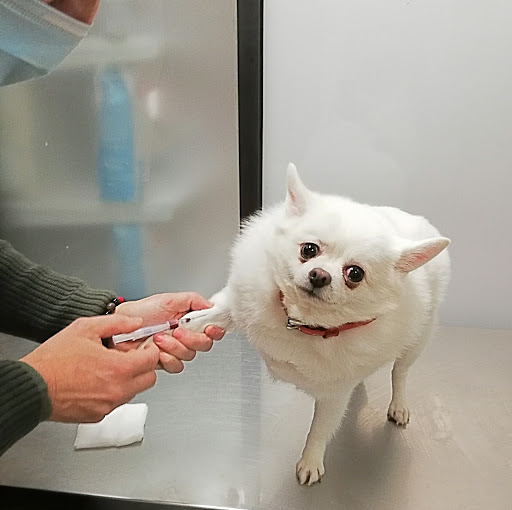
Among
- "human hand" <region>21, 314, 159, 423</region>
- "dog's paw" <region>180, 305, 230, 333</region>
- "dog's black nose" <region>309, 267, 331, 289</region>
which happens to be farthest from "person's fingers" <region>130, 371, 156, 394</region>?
"dog's black nose" <region>309, 267, 331, 289</region>

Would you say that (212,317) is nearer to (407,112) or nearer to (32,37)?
(32,37)

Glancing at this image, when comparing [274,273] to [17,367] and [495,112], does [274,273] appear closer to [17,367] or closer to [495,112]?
[17,367]

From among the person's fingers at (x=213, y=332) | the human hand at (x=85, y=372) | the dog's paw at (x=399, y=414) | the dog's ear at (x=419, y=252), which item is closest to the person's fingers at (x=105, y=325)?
the human hand at (x=85, y=372)

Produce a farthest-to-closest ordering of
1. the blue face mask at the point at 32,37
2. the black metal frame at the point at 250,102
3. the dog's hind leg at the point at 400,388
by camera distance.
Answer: the black metal frame at the point at 250,102 → the dog's hind leg at the point at 400,388 → the blue face mask at the point at 32,37

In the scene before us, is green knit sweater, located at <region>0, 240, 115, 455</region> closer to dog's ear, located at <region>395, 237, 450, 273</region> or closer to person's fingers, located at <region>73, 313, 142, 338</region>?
person's fingers, located at <region>73, 313, 142, 338</region>

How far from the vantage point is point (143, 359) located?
699 mm

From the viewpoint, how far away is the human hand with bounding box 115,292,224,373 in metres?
0.75

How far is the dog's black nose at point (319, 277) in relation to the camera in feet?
2.13

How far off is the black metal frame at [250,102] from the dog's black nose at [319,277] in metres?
0.51

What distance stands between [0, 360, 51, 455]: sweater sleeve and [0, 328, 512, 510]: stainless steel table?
0.22 m

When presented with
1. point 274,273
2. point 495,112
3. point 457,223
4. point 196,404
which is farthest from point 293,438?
point 495,112

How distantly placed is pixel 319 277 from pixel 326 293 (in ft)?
0.07

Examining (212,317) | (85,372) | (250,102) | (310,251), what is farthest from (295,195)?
(250,102)

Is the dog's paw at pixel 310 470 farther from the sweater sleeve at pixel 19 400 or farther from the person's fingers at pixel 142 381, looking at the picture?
the sweater sleeve at pixel 19 400
